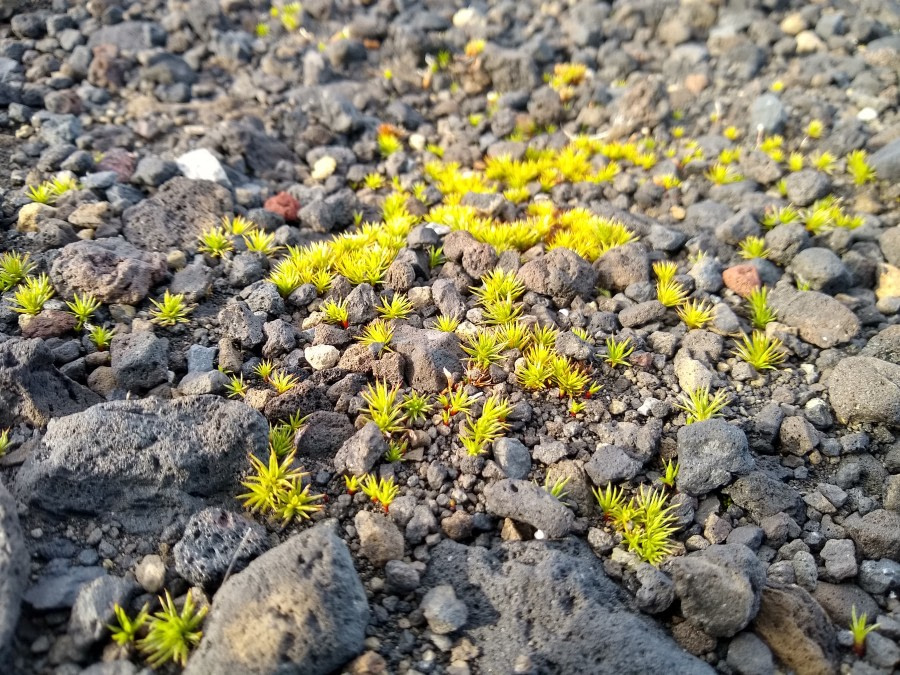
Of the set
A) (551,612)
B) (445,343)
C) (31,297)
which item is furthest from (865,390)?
(31,297)

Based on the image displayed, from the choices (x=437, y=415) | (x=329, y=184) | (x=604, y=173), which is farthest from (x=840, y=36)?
(x=437, y=415)

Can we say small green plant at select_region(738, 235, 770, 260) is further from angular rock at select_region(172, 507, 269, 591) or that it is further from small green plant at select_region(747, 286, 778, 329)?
angular rock at select_region(172, 507, 269, 591)

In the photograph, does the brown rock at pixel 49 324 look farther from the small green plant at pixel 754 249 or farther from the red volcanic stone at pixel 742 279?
the small green plant at pixel 754 249

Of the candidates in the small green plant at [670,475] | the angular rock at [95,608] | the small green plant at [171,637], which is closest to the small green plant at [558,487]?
the small green plant at [670,475]

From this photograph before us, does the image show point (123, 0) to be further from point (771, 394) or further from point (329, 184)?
point (771, 394)

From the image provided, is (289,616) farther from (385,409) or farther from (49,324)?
(49,324)

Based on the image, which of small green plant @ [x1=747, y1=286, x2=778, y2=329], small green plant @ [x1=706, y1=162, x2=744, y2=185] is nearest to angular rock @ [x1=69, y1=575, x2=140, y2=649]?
small green plant @ [x1=747, y1=286, x2=778, y2=329]
